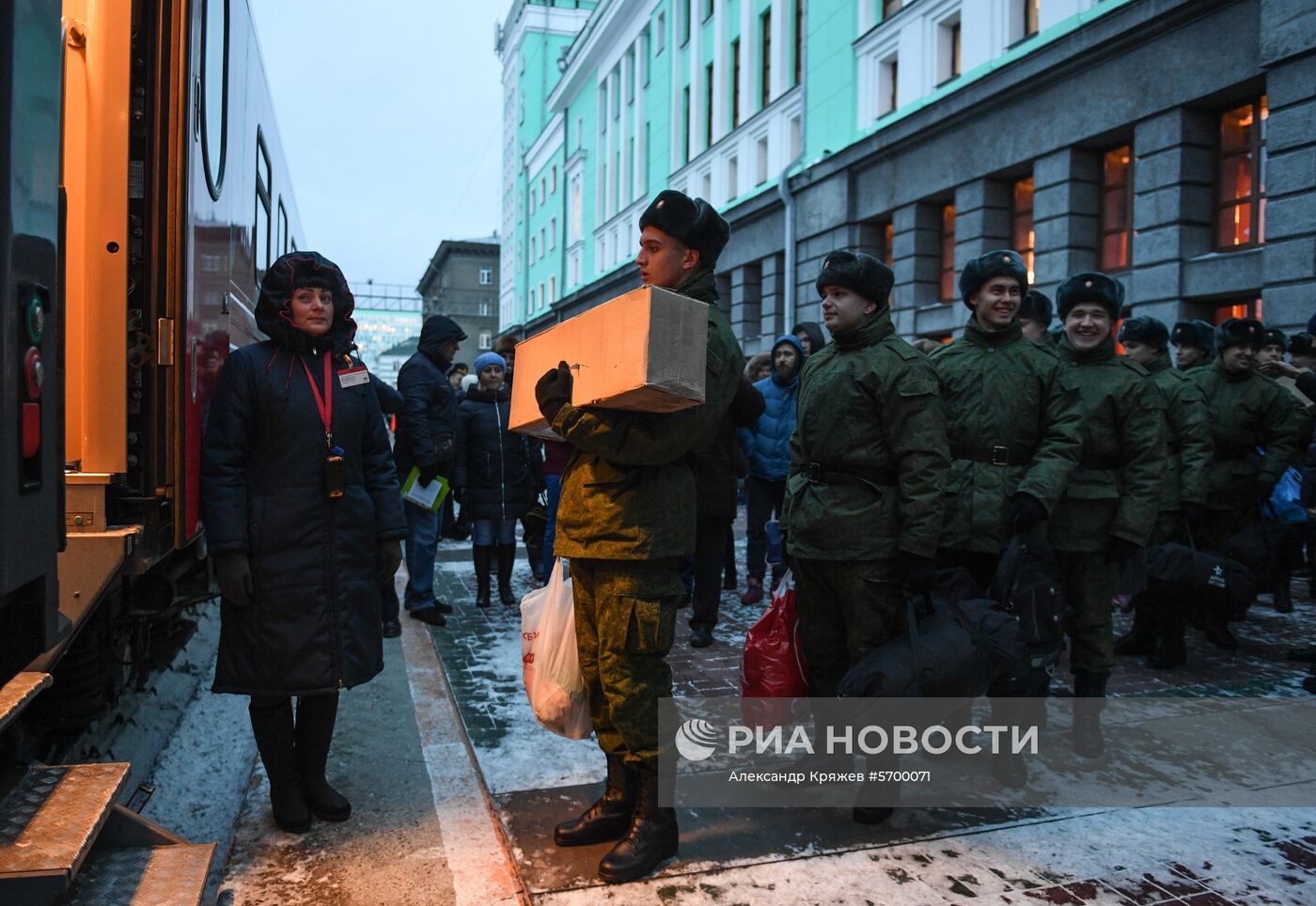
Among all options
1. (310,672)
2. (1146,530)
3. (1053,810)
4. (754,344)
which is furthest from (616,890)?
(754,344)

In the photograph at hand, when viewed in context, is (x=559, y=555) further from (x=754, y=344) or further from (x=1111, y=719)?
(x=754, y=344)

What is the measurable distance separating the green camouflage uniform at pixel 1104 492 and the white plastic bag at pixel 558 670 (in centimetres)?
216

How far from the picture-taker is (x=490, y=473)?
23.4ft

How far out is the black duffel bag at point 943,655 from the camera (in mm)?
3250

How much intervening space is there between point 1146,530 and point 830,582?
4.88ft

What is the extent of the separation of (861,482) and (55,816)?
8.40 feet

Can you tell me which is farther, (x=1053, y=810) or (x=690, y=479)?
(x=1053, y=810)

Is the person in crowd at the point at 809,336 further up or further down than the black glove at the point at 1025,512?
further up

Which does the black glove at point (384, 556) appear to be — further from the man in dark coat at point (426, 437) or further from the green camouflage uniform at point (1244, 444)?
the green camouflage uniform at point (1244, 444)

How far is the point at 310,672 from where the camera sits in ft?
10.8

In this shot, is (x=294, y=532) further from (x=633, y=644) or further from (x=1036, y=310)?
(x=1036, y=310)

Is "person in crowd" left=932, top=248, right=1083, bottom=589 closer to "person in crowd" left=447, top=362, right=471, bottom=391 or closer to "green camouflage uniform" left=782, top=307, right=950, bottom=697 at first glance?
"green camouflage uniform" left=782, top=307, right=950, bottom=697

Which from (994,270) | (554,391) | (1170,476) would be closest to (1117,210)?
(1170,476)

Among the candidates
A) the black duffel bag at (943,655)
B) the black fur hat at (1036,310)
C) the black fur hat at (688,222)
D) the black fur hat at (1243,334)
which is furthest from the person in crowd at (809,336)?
the black fur hat at (688,222)
